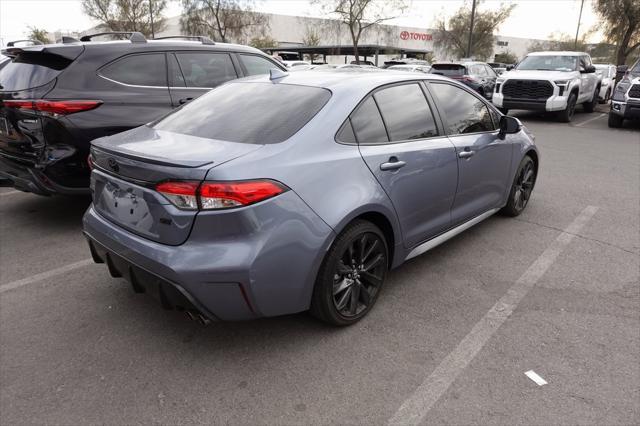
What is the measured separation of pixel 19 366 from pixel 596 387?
323cm

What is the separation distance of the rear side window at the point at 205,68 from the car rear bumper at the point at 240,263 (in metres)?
3.12

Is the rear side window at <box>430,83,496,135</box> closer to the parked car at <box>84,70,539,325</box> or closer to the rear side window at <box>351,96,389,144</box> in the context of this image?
the parked car at <box>84,70,539,325</box>

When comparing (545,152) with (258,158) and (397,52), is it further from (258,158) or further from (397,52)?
(397,52)

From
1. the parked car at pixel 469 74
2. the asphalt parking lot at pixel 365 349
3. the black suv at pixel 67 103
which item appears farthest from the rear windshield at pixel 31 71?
the parked car at pixel 469 74

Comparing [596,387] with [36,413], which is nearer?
[36,413]

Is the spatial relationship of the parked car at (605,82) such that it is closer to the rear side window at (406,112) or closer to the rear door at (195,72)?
the rear door at (195,72)

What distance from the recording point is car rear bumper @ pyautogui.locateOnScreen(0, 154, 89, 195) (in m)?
4.24

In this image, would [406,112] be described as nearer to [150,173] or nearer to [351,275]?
[351,275]

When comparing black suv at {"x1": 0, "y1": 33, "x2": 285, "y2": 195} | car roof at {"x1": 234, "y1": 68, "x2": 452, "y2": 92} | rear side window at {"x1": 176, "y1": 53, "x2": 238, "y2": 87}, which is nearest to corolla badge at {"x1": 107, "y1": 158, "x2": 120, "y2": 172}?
car roof at {"x1": 234, "y1": 68, "x2": 452, "y2": 92}

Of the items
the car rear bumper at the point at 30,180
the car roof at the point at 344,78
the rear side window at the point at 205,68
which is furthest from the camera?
the rear side window at the point at 205,68

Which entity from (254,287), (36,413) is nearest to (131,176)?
(254,287)

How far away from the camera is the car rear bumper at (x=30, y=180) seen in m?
4.24

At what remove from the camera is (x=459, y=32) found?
171ft

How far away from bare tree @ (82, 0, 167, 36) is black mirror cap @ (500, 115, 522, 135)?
1669 inches
